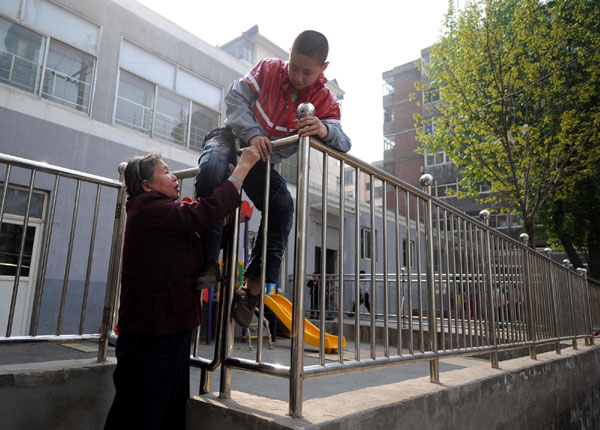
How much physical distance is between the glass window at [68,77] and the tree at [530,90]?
9.83 metres

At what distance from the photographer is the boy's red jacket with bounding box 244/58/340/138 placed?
7.34 feet

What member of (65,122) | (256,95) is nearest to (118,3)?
(65,122)

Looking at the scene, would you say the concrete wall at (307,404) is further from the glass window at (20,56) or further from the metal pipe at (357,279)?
the glass window at (20,56)

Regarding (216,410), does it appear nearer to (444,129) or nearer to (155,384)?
(155,384)

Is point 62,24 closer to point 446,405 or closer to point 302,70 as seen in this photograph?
point 302,70

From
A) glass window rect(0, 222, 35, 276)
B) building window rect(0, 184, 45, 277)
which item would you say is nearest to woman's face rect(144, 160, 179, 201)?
building window rect(0, 184, 45, 277)

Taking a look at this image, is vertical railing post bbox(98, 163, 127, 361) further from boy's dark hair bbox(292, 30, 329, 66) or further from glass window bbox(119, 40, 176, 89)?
glass window bbox(119, 40, 176, 89)

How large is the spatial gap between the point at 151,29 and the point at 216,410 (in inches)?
395

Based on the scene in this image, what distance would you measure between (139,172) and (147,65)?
342 inches

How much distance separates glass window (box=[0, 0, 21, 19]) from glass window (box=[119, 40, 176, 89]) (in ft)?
6.50

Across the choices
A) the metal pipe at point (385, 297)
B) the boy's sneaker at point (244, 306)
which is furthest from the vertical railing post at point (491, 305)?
the boy's sneaker at point (244, 306)

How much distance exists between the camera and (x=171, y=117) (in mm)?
10117

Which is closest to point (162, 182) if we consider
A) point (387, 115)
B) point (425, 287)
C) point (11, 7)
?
point (425, 287)

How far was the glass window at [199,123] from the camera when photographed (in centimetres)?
1062
